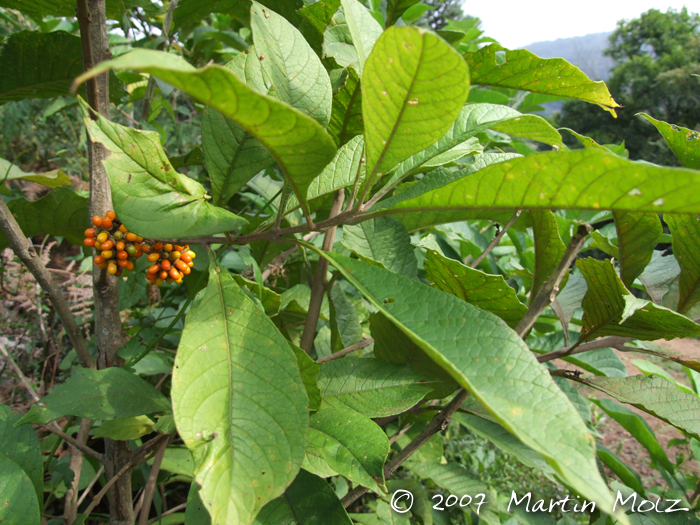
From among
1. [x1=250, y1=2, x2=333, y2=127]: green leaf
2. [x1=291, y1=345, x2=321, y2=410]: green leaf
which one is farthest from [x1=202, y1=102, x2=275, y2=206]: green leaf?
[x1=291, y1=345, x2=321, y2=410]: green leaf

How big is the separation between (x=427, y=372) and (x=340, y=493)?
0.80 metres

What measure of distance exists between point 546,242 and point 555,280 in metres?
0.31

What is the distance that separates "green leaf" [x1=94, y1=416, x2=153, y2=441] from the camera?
0.86 metres

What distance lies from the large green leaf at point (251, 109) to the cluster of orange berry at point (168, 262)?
1.15 feet

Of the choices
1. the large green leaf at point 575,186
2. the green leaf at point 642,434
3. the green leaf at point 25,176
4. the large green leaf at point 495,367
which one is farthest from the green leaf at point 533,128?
the green leaf at point 25,176

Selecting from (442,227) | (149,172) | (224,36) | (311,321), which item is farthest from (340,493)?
(224,36)

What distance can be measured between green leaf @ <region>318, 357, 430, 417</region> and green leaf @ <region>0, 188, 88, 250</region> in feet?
2.50

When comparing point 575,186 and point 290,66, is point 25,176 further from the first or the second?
point 575,186

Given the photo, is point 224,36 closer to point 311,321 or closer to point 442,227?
point 442,227

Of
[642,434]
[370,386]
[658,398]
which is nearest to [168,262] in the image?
[370,386]

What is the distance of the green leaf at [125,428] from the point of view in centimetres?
86

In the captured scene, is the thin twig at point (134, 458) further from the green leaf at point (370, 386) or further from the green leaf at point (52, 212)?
the green leaf at point (52, 212)

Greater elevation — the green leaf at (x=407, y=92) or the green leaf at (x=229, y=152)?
the green leaf at (x=407, y=92)

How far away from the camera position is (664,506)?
51.8 inches
